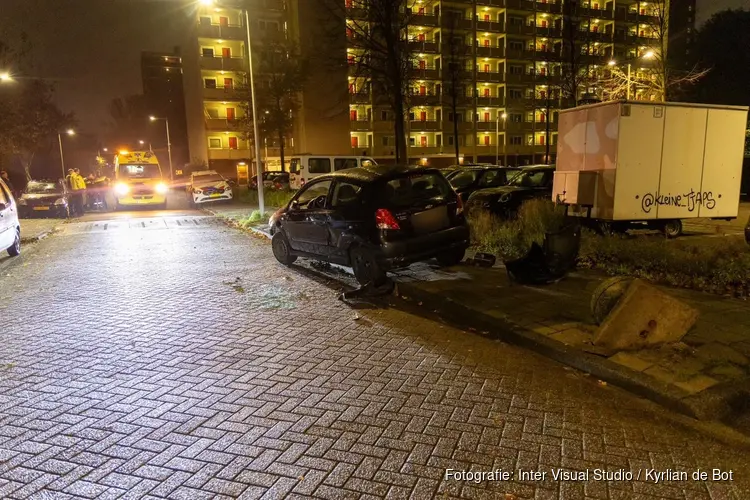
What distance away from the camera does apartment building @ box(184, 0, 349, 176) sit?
50312mm

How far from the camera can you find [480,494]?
9.72 feet

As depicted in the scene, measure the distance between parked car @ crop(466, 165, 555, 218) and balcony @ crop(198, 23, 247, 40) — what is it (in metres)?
43.0

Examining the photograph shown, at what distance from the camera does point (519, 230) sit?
9711 mm

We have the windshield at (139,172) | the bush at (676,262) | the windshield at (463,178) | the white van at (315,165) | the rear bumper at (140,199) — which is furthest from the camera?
the white van at (315,165)

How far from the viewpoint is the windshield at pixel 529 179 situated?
1403 cm

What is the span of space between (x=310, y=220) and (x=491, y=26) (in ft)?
183

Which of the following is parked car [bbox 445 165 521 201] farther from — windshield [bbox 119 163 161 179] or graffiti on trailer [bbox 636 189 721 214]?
windshield [bbox 119 163 161 179]

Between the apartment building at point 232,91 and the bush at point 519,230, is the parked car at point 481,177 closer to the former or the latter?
the bush at point 519,230

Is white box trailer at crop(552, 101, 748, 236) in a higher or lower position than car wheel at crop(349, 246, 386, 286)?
higher

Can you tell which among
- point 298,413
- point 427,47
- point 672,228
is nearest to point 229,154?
point 427,47

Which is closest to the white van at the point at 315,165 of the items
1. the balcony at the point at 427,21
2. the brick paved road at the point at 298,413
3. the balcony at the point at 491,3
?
the brick paved road at the point at 298,413

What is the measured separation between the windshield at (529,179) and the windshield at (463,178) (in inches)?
74.0

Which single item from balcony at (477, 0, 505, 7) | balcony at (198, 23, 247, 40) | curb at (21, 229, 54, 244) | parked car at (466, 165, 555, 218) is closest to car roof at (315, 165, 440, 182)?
parked car at (466, 165, 555, 218)

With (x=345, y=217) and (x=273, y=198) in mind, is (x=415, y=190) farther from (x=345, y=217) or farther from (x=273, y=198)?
(x=273, y=198)
